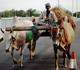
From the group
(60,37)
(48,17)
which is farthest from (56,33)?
(48,17)

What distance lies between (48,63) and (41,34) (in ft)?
4.05

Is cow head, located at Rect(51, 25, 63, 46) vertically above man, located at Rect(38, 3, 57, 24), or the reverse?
man, located at Rect(38, 3, 57, 24)

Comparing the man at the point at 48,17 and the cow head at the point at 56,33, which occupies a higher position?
the man at the point at 48,17

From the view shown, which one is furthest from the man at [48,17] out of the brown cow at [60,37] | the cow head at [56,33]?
the cow head at [56,33]

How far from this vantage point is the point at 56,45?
748 centimetres

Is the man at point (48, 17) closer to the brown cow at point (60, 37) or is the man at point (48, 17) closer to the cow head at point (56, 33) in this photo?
the brown cow at point (60, 37)

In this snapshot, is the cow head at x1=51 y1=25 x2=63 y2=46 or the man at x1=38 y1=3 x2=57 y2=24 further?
the man at x1=38 y1=3 x2=57 y2=24

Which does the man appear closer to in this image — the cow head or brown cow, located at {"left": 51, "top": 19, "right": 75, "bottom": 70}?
brown cow, located at {"left": 51, "top": 19, "right": 75, "bottom": 70}

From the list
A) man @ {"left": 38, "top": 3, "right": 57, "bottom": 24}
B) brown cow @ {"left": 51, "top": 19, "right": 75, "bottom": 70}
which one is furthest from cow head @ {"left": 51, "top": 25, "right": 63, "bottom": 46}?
A: man @ {"left": 38, "top": 3, "right": 57, "bottom": 24}

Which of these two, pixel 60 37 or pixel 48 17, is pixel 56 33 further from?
pixel 48 17

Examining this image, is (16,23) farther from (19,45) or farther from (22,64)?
(22,64)

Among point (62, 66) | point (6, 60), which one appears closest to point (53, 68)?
point (62, 66)

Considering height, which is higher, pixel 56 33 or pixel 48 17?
pixel 48 17

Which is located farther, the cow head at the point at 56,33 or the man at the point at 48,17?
the man at the point at 48,17
